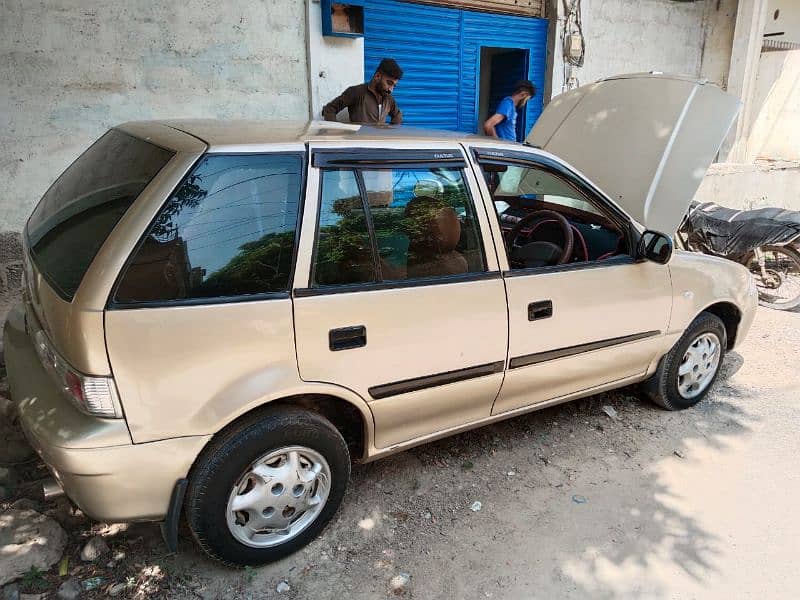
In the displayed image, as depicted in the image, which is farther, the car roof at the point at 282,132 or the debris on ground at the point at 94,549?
the debris on ground at the point at 94,549

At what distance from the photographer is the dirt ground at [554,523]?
2.60 meters

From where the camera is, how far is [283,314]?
7.80ft

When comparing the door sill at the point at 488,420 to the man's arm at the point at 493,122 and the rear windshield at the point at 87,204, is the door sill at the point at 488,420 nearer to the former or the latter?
the rear windshield at the point at 87,204

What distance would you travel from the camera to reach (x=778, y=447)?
3.72 meters

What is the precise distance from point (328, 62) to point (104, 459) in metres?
5.18

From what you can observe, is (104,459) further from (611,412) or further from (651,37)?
(651,37)

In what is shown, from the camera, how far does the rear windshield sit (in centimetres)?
228

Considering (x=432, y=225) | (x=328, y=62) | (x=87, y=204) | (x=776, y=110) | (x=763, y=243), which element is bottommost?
(x=763, y=243)

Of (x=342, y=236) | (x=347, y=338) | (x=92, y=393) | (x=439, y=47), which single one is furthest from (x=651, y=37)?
(x=92, y=393)

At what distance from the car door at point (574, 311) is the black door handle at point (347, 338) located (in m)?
0.78

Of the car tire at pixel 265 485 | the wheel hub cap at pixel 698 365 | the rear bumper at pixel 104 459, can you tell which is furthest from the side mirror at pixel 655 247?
the rear bumper at pixel 104 459

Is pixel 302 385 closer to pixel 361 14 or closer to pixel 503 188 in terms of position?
pixel 503 188

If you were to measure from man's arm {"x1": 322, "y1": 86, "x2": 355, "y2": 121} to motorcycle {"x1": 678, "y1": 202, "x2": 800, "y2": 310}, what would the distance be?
3.58 meters

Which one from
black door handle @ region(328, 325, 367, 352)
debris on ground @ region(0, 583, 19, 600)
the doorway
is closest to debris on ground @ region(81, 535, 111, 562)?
debris on ground @ region(0, 583, 19, 600)
